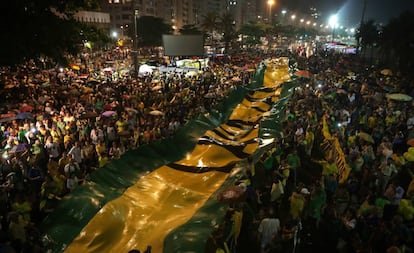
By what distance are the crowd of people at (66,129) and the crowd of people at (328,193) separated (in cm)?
374

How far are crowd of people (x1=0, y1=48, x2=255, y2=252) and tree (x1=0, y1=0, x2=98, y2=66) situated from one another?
2.42 meters

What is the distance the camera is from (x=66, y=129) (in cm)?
1452

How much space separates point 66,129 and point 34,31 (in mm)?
6928

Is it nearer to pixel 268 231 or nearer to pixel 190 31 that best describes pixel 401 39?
pixel 268 231

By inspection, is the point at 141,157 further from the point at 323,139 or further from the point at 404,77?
the point at 404,77

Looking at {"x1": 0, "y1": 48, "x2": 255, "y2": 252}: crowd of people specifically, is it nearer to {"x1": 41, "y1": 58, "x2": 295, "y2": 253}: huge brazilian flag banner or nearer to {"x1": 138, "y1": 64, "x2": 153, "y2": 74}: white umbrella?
{"x1": 41, "y1": 58, "x2": 295, "y2": 253}: huge brazilian flag banner

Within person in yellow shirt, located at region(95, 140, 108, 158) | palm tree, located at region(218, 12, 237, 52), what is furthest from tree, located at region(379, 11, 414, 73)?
person in yellow shirt, located at region(95, 140, 108, 158)

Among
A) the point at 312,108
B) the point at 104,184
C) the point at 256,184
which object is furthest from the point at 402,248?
the point at 312,108

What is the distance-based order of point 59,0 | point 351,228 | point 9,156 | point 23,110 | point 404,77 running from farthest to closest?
1. point 404,77
2. point 23,110
3. point 9,156
4. point 59,0
5. point 351,228

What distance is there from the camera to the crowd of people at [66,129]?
27.9 ft

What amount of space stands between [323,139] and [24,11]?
10.3m

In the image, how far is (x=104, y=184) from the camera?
26.7 feet

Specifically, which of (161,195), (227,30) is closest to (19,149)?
(161,195)

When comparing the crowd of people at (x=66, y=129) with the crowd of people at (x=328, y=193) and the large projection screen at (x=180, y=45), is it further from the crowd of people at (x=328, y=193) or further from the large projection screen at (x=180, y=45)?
the large projection screen at (x=180, y=45)
